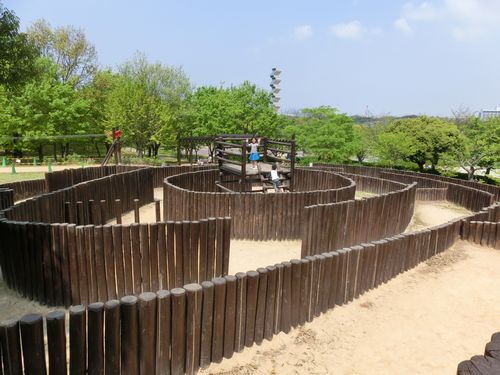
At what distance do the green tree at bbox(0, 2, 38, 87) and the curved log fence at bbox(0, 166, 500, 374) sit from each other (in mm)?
12798

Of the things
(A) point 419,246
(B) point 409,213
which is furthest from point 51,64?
Result: (A) point 419,246

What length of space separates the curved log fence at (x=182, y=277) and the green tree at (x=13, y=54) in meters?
12.8

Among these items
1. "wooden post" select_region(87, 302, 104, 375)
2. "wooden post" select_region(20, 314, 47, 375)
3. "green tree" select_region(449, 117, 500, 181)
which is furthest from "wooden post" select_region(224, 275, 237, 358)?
"green tree" select_region(449, 117, 500, 181)

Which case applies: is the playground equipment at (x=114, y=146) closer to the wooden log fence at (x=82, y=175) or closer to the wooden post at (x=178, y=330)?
the wooden log fence at (x=82, y=175)

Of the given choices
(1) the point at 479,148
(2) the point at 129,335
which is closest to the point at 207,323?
(2) the point at 129,335

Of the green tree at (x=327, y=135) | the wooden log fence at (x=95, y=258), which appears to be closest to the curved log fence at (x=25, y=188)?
the wooden log fence at (x=95, y=258)

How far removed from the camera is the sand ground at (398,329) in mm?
4871

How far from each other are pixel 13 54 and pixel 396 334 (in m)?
22.1

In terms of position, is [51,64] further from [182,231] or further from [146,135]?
[182,231]

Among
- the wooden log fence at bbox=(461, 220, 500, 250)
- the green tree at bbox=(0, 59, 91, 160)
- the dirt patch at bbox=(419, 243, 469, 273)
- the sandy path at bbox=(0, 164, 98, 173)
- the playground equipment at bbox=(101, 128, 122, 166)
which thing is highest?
the green tree at bbox=(0, 59, 91, 160)

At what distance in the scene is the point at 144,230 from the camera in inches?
256

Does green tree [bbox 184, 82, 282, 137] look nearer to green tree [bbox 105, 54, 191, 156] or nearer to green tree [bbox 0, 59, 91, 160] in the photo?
green tree [bbox 105, 54, 191, 156]

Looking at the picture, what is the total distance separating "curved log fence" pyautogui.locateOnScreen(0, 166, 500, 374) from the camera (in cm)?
390

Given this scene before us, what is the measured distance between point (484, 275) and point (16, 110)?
37593mm
